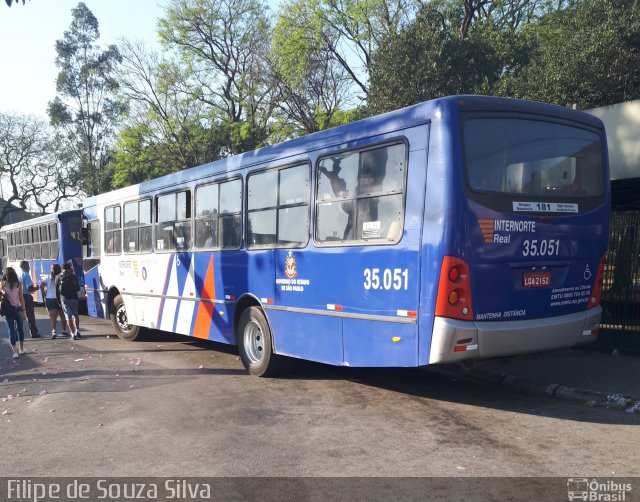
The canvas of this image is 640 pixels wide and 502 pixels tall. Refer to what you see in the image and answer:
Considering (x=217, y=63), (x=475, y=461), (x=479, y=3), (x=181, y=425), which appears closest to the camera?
(x=475, y=461)

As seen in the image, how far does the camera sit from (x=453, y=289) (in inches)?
220

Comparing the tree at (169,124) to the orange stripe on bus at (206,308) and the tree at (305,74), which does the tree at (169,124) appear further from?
the orange stripe on bus at (206,308)

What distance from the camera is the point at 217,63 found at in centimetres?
3403

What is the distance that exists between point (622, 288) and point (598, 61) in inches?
490

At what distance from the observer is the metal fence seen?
9.06m

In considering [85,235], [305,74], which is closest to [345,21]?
[305,74]

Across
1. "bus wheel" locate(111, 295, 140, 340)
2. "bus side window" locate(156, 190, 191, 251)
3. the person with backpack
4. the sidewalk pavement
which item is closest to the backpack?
the person with backpack

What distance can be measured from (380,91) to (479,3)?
10061 mm

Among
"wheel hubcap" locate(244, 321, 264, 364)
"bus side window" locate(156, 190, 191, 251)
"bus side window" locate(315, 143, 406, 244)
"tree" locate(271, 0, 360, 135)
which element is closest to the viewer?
"bus side window" locate(315, 143, 406, 244)

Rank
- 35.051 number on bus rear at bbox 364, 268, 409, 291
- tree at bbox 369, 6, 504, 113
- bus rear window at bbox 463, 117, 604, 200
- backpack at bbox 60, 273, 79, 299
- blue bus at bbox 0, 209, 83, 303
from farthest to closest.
Answer: 1. tree at bbox 369, 6, 504, 113
2. blue bus at bbox 0, 209, 83, 303
3. backpack at bbox 60, 273, 79, 299
4. 35.051 number on bus rear at bbox 364, 268, 409, 291
5. bus rear window at bbox 463, 117, 604, 200

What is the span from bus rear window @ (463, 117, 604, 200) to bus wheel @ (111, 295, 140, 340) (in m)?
8.97

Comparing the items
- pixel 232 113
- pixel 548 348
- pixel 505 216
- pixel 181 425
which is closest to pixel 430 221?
pixel 505 216

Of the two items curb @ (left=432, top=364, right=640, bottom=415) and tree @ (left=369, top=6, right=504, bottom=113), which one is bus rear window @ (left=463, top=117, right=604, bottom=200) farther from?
tree @ (left=369, top=6, right=504, bottom=113)

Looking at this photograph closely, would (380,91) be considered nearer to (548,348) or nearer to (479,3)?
(479,3)
